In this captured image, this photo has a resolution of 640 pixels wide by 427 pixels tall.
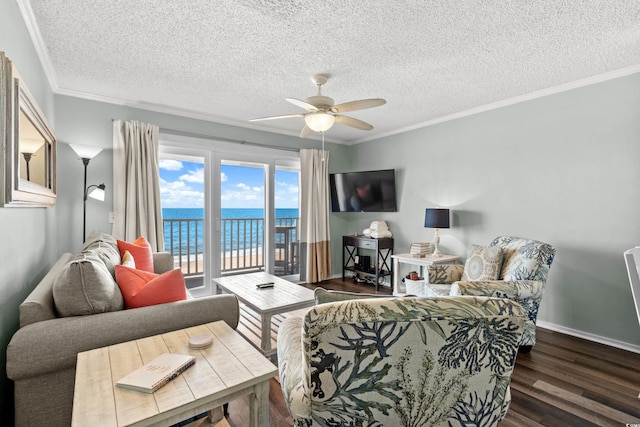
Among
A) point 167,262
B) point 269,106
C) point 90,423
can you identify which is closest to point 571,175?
point 269,106

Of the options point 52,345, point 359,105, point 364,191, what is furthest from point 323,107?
point 364,191

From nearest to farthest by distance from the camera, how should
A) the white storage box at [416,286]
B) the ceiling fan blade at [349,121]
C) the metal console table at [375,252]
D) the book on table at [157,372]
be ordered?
the book on table at [157,372]
the ceiling fan blade at [349,121]
the white storage box at [416,286]
the metal console table at [375,252]

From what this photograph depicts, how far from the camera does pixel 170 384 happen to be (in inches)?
43.4

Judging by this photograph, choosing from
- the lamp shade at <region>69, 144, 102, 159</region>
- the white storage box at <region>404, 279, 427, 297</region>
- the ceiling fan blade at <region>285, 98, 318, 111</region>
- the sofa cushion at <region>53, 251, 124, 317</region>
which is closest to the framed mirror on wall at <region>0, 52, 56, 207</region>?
the sofa cushion at <region>53, 251, 124, 317</region>

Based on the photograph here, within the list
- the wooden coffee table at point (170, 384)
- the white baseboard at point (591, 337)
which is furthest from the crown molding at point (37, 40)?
the white baseboard at point (591, 337)

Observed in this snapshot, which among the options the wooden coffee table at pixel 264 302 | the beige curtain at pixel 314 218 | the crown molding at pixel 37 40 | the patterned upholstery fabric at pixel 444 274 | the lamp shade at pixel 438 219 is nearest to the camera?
the crown molding at pixel 37 40

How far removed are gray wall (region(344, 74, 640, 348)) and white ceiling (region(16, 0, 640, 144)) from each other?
0.28 meters

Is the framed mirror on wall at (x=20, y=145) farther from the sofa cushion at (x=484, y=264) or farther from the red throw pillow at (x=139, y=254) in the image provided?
the sofa cushion at (x=484, y=264)

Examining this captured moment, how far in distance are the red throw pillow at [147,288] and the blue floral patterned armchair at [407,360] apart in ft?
3.44

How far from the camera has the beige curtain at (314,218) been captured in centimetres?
482

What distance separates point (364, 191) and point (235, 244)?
221 centimetres

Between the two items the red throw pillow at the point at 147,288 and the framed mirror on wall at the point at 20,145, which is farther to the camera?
the red throw pillow at the point at 147,288

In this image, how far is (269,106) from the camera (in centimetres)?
356

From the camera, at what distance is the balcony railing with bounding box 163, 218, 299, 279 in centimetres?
429
